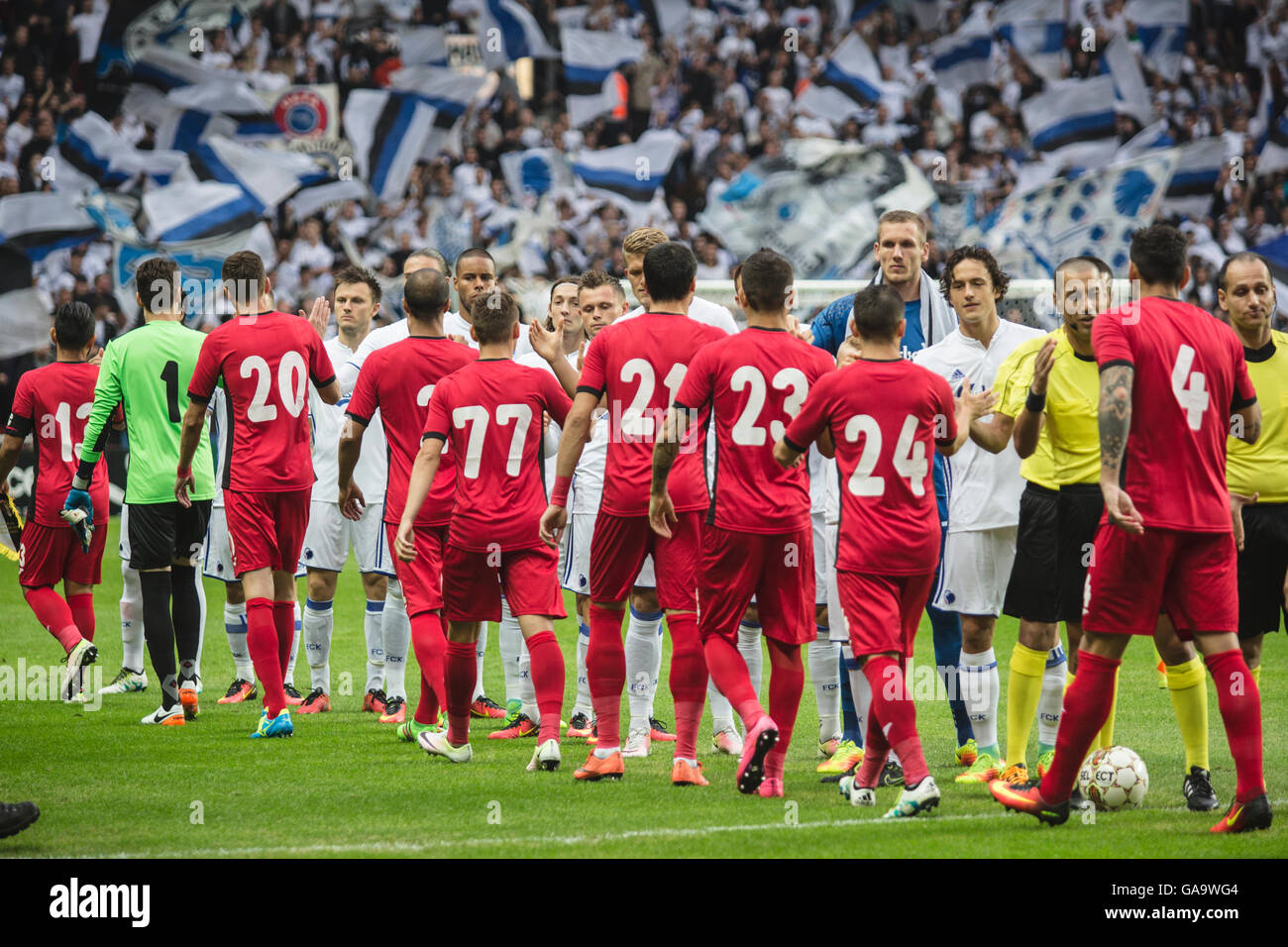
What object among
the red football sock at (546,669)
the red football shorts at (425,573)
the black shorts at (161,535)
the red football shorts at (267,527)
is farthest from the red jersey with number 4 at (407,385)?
the black shorts at (161,535)

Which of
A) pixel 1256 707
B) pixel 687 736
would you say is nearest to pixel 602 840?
pixel 687 736

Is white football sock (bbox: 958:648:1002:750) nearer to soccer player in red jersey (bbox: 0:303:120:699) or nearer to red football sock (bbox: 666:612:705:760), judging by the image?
red football sock (bbox: 666:612:705:760)

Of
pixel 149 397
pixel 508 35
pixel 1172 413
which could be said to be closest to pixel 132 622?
pixel 149 397

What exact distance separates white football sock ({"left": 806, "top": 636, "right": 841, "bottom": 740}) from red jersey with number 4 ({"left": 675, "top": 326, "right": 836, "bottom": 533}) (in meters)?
1.34

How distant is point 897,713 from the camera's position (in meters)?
5.71

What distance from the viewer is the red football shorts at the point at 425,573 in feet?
24.3

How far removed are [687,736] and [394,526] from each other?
218 cm

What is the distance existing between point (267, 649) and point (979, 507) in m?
3.89

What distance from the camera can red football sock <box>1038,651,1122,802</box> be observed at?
5430 mm

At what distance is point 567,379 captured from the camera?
7359 mm

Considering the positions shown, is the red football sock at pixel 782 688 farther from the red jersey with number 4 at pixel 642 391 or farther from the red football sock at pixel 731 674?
the red jersey with number 4 at pixel 642 391

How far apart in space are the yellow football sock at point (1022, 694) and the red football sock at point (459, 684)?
2.56 m

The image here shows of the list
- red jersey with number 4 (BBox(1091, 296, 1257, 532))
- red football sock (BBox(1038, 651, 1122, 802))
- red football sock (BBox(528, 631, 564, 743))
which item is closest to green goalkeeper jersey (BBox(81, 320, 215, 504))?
red football sock (BBox(528, 631, 564, 743))

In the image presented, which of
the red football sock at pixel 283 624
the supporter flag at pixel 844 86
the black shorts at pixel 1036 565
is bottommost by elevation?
the red football sock at pixel 283 624
